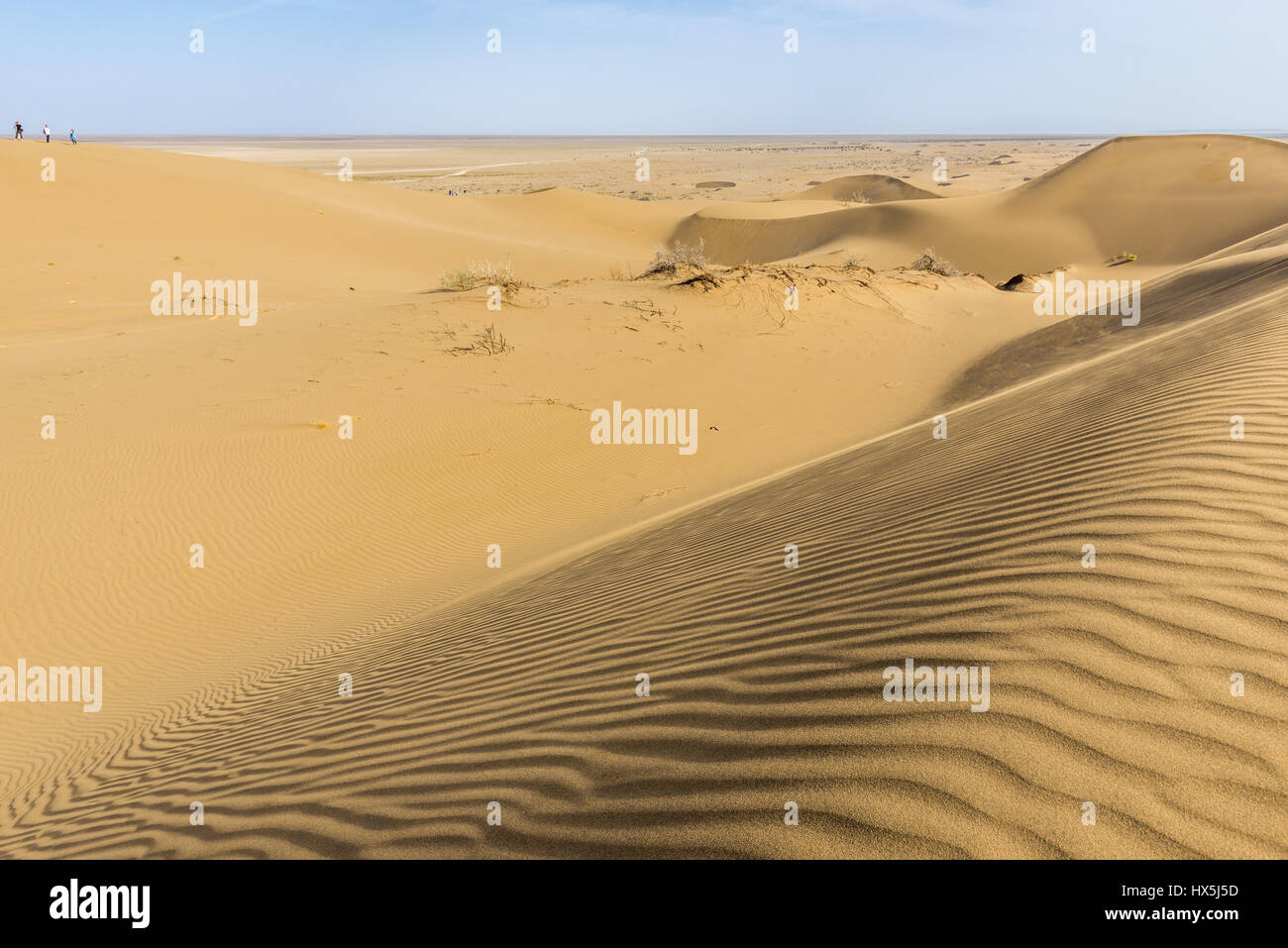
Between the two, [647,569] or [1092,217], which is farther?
[1092,217]

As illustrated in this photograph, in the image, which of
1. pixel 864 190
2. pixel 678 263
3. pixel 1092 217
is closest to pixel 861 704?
pixel 678 263

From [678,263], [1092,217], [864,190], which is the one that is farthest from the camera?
[864,190]

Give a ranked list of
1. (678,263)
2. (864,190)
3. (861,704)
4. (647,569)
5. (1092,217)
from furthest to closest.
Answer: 1. (864,190)
2. (1092,217)
3. (678,263)
4. (647,569)
5. (861,704)

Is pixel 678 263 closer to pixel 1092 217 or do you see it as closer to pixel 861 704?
pixel 861 704

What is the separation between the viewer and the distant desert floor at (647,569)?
7.09 feet

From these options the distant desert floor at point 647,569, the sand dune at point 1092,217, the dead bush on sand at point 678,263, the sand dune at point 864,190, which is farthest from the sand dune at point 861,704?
the sand dune at point 864,190

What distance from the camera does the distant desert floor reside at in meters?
2.16

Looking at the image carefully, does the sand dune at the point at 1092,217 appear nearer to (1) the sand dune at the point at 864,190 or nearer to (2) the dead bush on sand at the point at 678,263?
(1) the sand dune at the point at 864,190

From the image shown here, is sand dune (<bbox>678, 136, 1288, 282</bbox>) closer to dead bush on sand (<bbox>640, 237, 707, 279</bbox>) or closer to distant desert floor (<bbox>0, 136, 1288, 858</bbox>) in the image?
distant desert floor (<bbox>0, 136, 1288, 858</bbox>)

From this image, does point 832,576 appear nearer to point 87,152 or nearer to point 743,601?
point 743,601

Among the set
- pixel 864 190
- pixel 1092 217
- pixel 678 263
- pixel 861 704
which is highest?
pixel 864 190

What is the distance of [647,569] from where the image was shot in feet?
16.1
